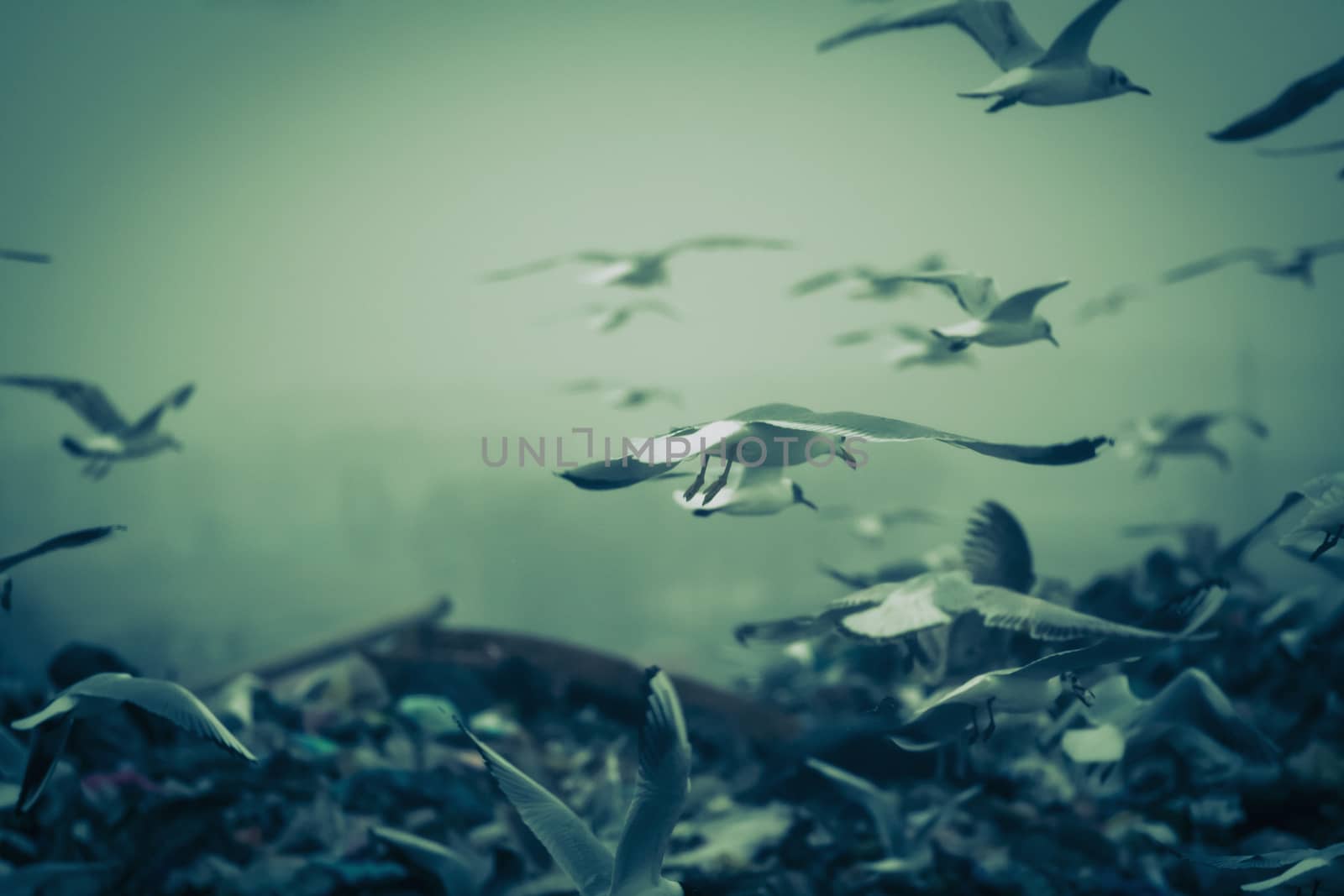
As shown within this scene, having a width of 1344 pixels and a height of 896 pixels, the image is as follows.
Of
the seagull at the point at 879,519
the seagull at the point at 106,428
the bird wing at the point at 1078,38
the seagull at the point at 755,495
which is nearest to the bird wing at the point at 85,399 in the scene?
the seagull at the point at 106,428

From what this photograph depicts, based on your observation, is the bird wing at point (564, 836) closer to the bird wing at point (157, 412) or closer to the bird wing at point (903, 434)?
the bird wing at point (903, 434)

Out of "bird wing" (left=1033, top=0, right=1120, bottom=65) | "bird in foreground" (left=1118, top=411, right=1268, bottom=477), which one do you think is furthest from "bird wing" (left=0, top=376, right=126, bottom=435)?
"bird in foreground" (left=1118, top=411, right=1268, bottom=477)

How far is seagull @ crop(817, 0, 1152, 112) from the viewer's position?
1157 millimetres

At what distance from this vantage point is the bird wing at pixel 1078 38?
1.10 meters

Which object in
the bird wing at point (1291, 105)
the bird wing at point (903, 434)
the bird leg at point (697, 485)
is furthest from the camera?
the bird wing at point (1291, 105)

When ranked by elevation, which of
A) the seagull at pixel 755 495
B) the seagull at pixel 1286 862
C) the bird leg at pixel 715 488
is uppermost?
the bird leg at pixel 715 488

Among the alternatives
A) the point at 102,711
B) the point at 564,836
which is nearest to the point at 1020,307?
the point at 564,836

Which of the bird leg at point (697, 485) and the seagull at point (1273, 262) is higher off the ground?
the seagull at point (1273, 262)

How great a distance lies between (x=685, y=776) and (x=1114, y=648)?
0.62 m

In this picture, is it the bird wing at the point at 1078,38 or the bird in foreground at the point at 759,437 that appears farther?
the bird wing at the point at 1078,38

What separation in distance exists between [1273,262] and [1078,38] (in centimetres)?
128

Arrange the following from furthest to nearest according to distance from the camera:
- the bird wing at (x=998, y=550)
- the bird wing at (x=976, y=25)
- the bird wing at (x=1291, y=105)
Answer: the bird wing at (x=998, y=550)
the bird wing at (x=976, y=25)
the bird wing at (x=1291, y=105)

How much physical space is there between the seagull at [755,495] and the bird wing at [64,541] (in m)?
0.83

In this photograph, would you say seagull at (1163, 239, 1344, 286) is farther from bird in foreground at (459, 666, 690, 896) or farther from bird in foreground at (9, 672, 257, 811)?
bird in foreground at (9, 672, 257, 811)
